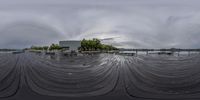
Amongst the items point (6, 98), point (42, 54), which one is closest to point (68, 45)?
point (42, 54)

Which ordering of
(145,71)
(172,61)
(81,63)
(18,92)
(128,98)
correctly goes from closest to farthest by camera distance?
1. (128,98)
2. (18,92)
3. (145,71)
4. (172,61)
5. (81,63)

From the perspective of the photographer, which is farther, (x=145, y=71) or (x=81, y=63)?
(x=81, y=63)

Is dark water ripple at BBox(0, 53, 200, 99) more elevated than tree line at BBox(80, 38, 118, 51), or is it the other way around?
tree line at BBox(80, 38, 118, 51)

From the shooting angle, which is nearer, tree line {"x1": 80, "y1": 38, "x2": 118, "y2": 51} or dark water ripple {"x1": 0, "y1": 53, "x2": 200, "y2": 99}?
dark water ripple {"x1": 0, "y1": 53, "x2": 200, "y2": 99}

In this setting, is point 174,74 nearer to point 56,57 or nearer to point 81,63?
point 81,63

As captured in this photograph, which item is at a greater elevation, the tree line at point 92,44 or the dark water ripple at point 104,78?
the tree line at point 92,44

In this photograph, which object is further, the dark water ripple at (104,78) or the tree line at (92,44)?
the tree line at (92,44)

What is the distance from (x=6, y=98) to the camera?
10.9m

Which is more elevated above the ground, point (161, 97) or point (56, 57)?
point (56, 57)

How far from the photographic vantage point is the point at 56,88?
1152 centimetres

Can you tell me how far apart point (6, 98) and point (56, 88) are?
68.5 inches

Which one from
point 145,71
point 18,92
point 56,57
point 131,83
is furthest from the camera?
point 56,57

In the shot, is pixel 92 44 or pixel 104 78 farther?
pixel 92 44

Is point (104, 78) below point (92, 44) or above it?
below
